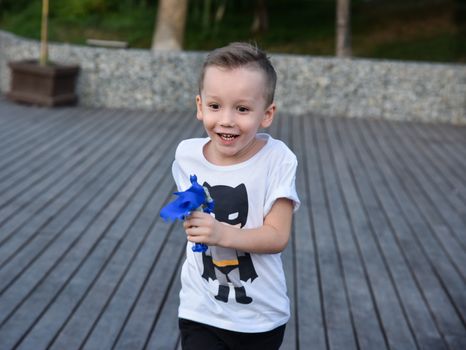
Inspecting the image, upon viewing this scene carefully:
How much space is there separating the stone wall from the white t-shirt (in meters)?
7.92

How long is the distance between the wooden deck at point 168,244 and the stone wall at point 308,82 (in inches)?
68.5

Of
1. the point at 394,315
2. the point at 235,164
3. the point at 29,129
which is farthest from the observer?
the point at 29,129

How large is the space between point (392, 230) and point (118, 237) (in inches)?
81.4

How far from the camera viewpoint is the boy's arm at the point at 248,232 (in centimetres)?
156

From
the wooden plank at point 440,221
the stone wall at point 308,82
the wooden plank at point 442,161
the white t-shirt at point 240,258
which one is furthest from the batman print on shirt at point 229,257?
the stone wall at point 308,82

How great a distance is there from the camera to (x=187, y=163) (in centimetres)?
186

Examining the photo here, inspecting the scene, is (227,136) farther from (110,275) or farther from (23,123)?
(23,123)

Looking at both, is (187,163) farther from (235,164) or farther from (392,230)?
(392,230)

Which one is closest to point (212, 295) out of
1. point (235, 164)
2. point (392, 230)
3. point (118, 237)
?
point (235, 164)

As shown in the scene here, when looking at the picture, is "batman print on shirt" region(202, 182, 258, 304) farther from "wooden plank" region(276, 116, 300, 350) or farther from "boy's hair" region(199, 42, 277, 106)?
"wooden plank" region(276, 116, 300, 350)

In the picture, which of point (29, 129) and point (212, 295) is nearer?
point (212, 295)

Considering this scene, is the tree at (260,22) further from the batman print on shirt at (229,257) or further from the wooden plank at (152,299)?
the batman print on shirt at (229,257)

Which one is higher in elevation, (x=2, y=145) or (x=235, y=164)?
(x=235, y=164)

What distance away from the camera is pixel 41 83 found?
921 cm
